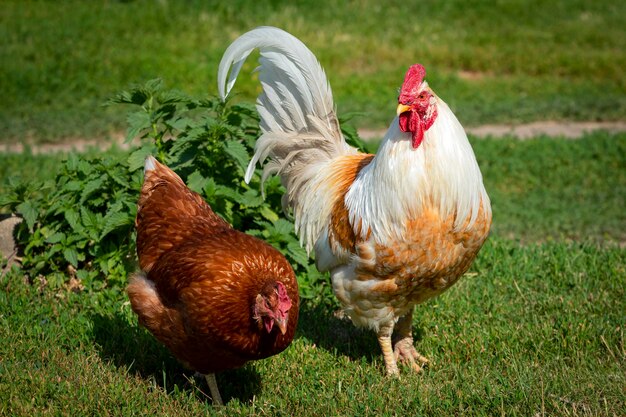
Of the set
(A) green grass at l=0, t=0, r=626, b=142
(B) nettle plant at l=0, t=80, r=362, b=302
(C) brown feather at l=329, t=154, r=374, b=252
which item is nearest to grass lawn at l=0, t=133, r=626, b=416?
(B) nettle plant at l=0, t=80, r=362, b=302

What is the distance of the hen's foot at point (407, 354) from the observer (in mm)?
5449

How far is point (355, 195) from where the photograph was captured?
507 cm

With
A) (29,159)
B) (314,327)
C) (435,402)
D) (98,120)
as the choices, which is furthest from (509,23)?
(435,402)

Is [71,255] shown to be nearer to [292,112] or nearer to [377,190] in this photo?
[292,112]

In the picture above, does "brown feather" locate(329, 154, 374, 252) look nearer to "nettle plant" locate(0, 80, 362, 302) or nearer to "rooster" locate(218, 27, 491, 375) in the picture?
"rooster" locate(218, 27, 491, 375)

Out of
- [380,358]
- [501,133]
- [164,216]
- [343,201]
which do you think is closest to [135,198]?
[164,216]

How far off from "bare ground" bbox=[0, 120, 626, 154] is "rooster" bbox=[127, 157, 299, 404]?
6.14 metres

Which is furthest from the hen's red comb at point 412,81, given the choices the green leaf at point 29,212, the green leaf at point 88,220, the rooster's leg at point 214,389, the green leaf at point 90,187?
the green leaf at point 29,212

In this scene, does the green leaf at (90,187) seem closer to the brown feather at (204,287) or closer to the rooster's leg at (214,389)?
the brown feather at (204,287)

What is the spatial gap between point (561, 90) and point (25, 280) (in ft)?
37.0

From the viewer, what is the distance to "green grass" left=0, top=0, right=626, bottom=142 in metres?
12.9

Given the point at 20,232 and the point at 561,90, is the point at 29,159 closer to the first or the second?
the point at 20,232

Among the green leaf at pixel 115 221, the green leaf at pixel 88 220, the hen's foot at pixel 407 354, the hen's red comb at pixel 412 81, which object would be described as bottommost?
the hen's foot at pixel 407 354

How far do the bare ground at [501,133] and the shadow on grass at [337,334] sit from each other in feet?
18.9
